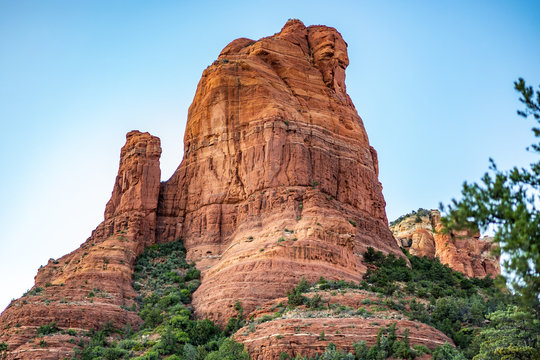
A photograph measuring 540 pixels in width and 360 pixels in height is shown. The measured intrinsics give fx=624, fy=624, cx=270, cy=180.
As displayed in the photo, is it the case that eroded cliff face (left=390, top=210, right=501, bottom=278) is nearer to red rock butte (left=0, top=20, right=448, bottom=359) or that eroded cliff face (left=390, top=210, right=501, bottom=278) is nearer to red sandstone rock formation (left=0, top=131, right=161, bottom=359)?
red rock butte (left=0, top=20, right=448, bottom=359)

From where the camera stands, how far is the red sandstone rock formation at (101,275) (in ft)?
158

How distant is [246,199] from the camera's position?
2510 inches

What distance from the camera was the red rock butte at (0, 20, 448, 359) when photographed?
50.6m

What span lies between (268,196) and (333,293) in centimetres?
1701

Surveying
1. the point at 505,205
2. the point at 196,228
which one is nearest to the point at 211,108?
the point at 196,228

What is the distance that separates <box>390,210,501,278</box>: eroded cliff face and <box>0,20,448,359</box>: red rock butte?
21.9 metres

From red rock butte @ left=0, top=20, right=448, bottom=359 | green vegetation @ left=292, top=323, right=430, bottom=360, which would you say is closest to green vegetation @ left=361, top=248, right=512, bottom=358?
red rock butte @ left=0, top=20, right=448, bottom=359

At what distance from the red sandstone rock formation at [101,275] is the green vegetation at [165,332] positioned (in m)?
1.30

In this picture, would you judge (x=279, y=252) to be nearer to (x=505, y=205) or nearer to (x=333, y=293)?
(x=333, y=293)

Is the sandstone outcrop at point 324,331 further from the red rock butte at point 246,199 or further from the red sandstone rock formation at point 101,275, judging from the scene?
the red sandstone rock formation at point 101,275

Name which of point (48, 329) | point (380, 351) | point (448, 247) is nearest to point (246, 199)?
point (48, 329)

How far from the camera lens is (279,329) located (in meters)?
39.8

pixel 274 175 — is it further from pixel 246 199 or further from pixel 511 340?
pixel 511 340

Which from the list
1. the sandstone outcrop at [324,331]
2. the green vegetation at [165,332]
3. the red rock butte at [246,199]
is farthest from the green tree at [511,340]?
the red rock butte at [246,199]
